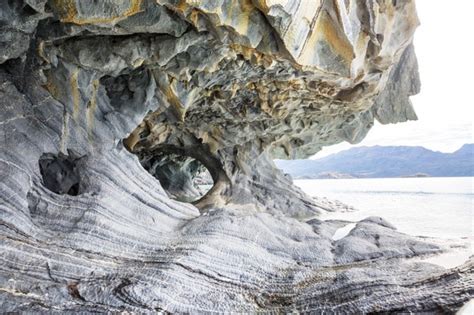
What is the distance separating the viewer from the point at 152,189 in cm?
821

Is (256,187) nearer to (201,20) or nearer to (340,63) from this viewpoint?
(340,63)

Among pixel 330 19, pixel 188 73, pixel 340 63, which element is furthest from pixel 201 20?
pixel 340 63

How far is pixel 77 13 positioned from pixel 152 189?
3880mm

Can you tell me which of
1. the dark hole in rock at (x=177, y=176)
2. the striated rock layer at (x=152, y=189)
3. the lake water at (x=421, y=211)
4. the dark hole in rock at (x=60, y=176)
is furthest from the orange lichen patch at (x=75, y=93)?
the dark hole in rock at (x=177, y=176)

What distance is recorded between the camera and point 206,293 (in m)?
5.41

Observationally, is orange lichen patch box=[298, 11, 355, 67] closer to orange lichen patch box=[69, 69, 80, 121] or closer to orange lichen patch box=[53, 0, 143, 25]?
orange lichen patch box=[53, 0, 143, 25]

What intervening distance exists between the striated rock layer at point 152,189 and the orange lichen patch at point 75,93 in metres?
0.03

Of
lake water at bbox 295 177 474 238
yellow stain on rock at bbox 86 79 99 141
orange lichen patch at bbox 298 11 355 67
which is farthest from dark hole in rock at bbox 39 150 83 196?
lake water at bbox 295 177 474 238

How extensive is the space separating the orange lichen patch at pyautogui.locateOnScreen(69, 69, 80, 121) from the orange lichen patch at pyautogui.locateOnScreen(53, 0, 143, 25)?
1784 millimetres

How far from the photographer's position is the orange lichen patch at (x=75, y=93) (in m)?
7.54

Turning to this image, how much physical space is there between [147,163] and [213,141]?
15.2ft

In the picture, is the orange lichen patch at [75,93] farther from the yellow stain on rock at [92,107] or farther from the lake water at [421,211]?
the lake water at [421,211]

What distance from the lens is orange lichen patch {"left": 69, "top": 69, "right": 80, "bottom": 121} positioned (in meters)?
7.54

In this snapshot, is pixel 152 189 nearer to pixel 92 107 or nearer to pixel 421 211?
pixel 92 107
